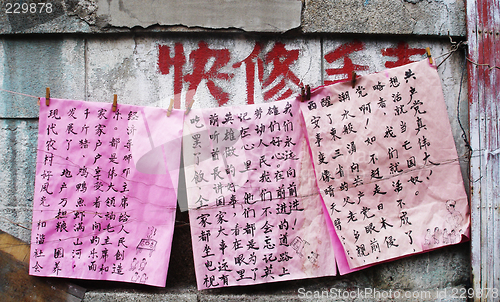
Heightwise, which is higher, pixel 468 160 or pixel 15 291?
pixel 468 160

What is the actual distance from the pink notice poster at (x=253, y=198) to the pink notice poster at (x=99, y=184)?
0.85 feet

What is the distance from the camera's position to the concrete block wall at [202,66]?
275 centimetres

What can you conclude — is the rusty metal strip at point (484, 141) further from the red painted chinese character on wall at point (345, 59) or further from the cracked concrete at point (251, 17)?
the red painted chinese character on wall at point (345, 59)

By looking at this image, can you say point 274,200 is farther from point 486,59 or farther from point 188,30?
point 486,59

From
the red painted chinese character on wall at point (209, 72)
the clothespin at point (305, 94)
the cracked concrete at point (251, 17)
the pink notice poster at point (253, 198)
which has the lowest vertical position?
the pink notice poster at point (253, 198)

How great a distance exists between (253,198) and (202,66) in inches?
53.9

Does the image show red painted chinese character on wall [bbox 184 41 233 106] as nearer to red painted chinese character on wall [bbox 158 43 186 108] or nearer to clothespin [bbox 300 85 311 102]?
red painted chinese character on wall [bbox 158 43 186 108]

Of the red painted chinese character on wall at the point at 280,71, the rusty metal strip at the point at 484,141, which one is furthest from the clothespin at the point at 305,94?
the rusty metal strip at the point at 484,141

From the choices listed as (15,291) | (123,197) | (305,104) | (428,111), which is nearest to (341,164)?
(305,104)

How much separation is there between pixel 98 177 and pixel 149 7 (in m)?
1.67

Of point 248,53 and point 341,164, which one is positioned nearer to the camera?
point 341,164

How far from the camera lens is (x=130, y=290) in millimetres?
2730

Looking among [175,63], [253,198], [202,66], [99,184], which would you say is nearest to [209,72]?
[202,66]

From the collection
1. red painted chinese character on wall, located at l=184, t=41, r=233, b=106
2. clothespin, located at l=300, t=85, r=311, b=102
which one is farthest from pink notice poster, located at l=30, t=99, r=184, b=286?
clothespin, located at l=300, t=85, r=311, b=102
